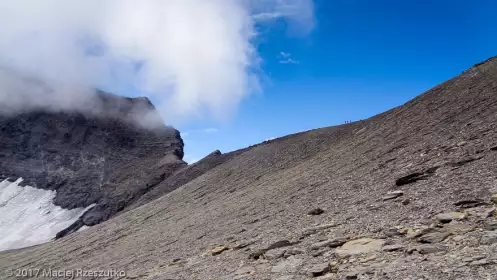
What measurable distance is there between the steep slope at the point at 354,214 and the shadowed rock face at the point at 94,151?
2512 centimetres

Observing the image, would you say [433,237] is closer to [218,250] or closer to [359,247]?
[359,247]

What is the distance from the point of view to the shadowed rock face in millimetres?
58000

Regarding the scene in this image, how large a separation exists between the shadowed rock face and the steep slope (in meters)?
25.1

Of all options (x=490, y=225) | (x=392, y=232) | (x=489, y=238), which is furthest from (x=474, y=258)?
(x=392, y=232)

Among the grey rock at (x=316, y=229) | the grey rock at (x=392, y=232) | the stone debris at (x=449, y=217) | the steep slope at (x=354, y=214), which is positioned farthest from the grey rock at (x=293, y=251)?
the stone debris at (x=449, y=217)

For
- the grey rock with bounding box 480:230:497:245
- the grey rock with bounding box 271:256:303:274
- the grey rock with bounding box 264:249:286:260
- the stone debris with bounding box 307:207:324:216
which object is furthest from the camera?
the stone debris with bounding box 307:207:324:216

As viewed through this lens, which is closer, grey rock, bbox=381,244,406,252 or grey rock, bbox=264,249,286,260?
grey rock, bbox=381,244,406,252

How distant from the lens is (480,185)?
10742 millimetres

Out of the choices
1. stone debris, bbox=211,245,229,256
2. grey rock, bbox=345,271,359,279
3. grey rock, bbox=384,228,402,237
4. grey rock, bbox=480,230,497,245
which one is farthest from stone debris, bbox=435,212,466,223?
stone debris, bbox=211,245,229,256

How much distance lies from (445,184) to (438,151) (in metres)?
4.88

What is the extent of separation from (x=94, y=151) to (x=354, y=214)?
65047 millimetres

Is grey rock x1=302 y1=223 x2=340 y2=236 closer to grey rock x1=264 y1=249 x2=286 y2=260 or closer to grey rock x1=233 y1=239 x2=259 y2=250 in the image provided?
grey rock x1=264 y1=249 x2=286 y2=260

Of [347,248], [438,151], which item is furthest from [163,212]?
[347,248]

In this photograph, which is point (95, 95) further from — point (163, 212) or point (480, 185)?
point (480, 185)
